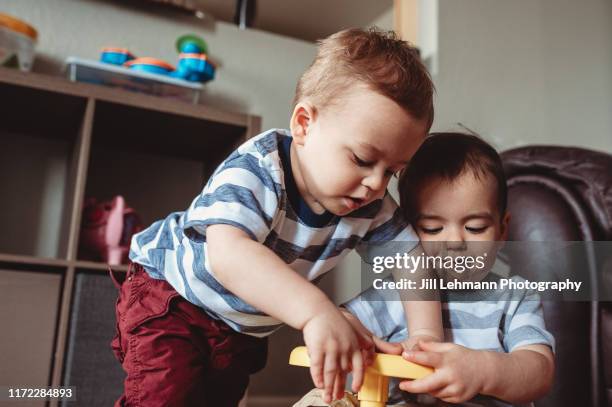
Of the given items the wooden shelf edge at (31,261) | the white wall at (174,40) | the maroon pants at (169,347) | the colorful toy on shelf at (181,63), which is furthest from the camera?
the white wall at (174,40)

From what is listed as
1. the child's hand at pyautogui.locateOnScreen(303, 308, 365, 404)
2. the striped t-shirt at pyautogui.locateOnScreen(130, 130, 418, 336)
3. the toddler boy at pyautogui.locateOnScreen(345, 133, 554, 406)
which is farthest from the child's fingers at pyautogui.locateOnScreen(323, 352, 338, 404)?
the toddler boy at pyautogui.locateOnScreen(345, 133, 554, 406)

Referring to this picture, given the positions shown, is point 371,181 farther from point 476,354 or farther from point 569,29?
point 569,29

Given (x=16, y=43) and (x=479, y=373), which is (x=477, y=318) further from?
(x=16, y=43)

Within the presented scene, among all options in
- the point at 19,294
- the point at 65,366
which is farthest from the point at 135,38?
the point at 65,366

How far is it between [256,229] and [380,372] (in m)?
0.20

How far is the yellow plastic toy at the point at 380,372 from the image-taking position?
1.80ft

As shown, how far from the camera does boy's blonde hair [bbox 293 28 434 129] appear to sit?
0.70 m

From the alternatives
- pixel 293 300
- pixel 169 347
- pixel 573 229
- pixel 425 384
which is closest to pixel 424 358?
pixel 425 384

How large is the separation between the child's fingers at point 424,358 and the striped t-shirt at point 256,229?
0.66ft

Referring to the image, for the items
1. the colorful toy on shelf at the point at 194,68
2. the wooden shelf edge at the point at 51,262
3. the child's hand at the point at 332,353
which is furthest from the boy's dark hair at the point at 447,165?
the colorful toy on shelf at the point at 194,68

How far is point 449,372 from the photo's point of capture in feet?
1.89

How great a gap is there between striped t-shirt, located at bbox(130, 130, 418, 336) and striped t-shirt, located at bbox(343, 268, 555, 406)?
0.09 meters

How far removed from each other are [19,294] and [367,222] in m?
0.73

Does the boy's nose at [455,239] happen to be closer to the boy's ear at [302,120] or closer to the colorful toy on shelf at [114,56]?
the boy's ear at [302,120]
